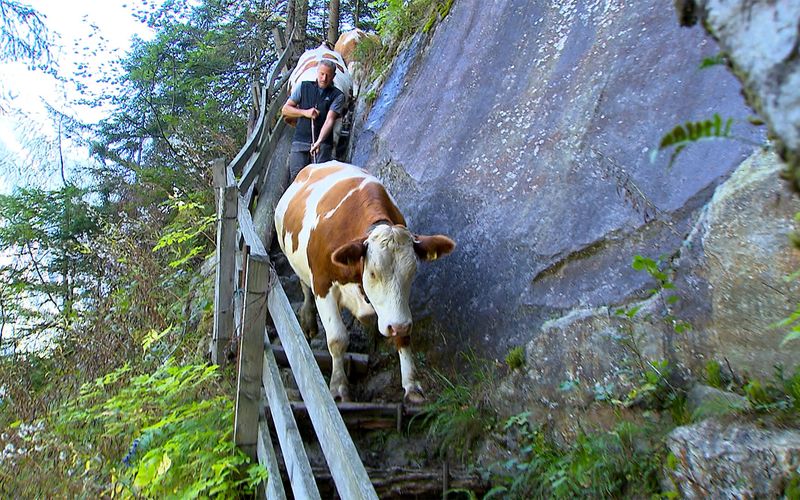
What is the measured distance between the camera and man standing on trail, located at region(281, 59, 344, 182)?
852 centimetres

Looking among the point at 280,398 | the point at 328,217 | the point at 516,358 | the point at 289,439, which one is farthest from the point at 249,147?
the point at 289,439

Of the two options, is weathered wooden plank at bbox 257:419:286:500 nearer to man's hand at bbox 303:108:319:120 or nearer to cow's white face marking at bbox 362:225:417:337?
cow's white face marking at bbox 362:225:417:337

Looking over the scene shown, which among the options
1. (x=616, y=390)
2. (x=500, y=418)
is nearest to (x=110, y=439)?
(x=500, y=418)

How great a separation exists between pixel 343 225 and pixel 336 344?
3.20ft

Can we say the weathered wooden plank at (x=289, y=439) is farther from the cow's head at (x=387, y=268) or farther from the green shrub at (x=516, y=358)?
the green shrub at (x=516, y=358)

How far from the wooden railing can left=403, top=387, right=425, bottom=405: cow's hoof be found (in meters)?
1.08

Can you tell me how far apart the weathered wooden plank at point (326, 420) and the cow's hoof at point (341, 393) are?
1.51 meters

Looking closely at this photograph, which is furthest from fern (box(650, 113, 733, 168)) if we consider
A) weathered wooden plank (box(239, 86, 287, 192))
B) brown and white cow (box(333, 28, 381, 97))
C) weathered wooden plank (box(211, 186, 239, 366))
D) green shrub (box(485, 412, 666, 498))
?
brown and white cow (box(333, 28, 381, 97))

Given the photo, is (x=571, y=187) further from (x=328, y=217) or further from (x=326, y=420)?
(x=326, y=420)

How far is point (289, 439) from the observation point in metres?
3.24

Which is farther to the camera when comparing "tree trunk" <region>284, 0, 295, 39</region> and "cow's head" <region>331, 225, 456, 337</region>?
"tree trunk" <region>284, 0, 295, 39</region>

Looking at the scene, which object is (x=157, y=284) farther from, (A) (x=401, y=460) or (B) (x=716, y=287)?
(B) (x=716, y=287)

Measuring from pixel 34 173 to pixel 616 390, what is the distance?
14.1 metres

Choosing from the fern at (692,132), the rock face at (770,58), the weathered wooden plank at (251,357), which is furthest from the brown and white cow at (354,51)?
the rock face at (770,58)
